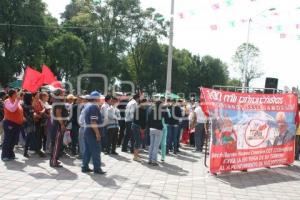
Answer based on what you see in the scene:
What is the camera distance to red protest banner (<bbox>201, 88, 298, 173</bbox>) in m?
9.48

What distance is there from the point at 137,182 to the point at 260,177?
314 cm

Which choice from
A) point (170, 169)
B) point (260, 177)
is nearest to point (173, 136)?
point (170, 169)

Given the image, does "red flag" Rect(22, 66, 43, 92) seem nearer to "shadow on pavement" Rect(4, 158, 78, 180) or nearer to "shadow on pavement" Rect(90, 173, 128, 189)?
"shadow on pavement" Rect(4, 158, 78, 180)

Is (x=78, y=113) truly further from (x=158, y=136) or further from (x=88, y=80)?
(x=88, y=80)

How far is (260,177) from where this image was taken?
9812 millimetres

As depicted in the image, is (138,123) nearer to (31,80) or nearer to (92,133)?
(92,133)

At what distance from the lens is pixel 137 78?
184 feet

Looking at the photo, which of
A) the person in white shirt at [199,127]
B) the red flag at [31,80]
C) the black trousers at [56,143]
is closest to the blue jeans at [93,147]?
the black trousers at [56,143]

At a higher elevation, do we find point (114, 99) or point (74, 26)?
point (74, 26)

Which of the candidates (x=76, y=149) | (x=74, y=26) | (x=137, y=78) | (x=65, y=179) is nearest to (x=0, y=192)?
(x=65, y=179)

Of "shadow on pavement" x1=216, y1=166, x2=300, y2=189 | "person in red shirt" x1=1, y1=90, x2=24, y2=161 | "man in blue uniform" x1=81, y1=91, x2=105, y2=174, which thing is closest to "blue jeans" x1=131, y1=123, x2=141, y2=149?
"man in blue uniform" x1=81, y1=91, x2=105, y2=174

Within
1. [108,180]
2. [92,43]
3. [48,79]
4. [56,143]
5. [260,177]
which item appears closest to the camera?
[108,180]

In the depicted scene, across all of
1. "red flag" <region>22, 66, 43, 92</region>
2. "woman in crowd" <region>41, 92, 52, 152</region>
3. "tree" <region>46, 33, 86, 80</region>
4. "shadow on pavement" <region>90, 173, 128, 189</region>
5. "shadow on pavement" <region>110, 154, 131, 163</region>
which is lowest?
"shadow on pavement" <region>110, 154, 131, 163</region>

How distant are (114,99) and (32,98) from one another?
233cm
